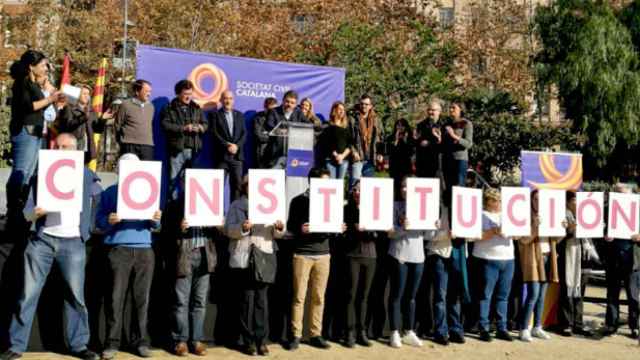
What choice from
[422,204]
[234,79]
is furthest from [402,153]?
[234,79]

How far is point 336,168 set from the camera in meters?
11.9

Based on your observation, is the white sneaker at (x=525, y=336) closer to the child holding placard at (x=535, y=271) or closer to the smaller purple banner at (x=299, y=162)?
the child holding placard at (x=535, y=271)

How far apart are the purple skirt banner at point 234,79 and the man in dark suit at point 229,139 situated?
713 millimetres

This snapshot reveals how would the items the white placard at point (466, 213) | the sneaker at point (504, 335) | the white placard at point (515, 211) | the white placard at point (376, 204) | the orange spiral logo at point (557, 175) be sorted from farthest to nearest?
the orange spiral logo at point (557, 175) < the sneaker at point (504, 335) < the white placard at point (515, 211) < the white placard at point (466, 213) < the white placard at point (376, 204)

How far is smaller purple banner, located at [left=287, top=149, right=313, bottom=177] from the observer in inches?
465

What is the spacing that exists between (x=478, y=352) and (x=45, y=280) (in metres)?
5.14

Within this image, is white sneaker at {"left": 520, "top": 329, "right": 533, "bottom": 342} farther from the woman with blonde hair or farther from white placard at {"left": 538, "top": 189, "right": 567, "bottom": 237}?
the woman with blonde hair

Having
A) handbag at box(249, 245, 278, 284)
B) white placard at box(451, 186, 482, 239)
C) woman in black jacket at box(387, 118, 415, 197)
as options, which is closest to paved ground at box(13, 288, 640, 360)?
handbag at box(249, 245, 278, 284)

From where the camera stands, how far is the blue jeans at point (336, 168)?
11.8 metres

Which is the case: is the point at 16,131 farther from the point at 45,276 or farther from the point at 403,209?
the point at 403,209

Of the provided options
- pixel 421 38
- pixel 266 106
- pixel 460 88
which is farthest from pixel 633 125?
pixel 266 106

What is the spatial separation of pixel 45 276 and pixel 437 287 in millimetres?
4748

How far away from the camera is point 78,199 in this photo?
28.0 ft

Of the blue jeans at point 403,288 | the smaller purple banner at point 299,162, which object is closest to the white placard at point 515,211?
the blue jeans at point 403,288
